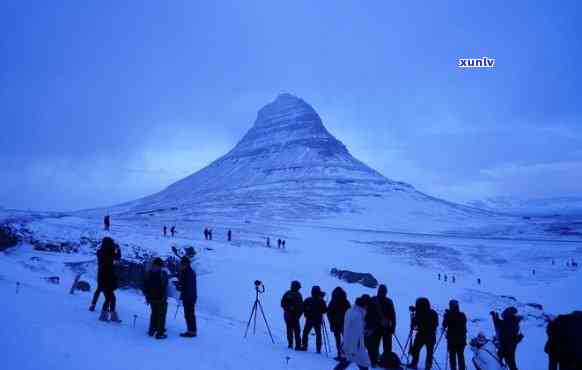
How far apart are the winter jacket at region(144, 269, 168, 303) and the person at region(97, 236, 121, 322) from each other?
1162 mm

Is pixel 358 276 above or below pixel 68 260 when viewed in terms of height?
below

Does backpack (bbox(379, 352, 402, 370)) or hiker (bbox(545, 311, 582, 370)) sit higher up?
hiker (bbox(545, 311, 582, 370))

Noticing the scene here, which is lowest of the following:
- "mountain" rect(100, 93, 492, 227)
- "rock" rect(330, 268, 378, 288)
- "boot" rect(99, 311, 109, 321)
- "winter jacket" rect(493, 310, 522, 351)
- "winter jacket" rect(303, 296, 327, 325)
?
"rock" rect(330, 268, 378, 288)

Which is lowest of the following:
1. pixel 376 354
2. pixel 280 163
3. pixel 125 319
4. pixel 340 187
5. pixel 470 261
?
pixel 470 261

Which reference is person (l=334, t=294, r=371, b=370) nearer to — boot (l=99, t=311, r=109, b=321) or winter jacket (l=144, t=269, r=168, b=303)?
winter jacket (l=144, t=269, r=168, b=303)

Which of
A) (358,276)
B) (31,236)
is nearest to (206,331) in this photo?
(358,276)

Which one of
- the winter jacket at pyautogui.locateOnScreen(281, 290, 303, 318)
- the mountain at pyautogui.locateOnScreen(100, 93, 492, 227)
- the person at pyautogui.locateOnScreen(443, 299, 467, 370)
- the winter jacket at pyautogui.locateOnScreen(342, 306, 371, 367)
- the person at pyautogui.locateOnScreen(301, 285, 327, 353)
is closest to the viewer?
the winter jacket at pyautogui.locateOnScreen(342, 306, 371, 367)

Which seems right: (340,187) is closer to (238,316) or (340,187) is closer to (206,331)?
(238,316)

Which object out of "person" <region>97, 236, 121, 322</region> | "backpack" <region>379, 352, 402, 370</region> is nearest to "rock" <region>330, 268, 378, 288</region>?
"backpack" <region>379, 352, 402, 370</region>

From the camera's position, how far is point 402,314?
21.1m

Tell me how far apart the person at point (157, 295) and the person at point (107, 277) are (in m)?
1.14

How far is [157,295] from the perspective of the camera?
26.5 ft

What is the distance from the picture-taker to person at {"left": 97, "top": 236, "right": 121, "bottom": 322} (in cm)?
870

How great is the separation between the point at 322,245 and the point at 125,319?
39.4 meters
